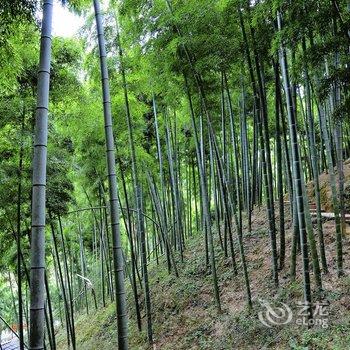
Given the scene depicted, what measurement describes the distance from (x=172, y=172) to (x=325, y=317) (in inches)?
179

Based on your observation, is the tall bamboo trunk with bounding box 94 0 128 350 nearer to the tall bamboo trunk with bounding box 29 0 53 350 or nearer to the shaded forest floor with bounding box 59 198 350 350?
the tall bamboo trunk with bounding box 29 0 53 350

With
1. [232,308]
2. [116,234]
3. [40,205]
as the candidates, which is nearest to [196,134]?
[232,308]

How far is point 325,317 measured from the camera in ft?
13.0

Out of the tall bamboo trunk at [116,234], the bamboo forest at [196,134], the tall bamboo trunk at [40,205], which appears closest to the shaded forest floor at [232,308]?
the bamboo forest at [196,134]

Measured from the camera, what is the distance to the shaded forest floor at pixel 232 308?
399cm

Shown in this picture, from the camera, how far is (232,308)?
17.6 feet

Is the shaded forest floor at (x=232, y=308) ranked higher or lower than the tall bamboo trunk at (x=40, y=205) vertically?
lower

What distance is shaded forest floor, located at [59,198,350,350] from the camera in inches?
157

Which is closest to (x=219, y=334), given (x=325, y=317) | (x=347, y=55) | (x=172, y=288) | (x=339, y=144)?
(x=325, y=317)

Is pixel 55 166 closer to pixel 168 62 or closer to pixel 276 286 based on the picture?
pixel 168 62

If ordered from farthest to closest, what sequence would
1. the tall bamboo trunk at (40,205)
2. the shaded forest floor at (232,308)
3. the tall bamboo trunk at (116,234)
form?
the shaded forest floor at (232,308)
the tall bamboo trunk at (116,234)
the tall bamboo trunk at (40,205)

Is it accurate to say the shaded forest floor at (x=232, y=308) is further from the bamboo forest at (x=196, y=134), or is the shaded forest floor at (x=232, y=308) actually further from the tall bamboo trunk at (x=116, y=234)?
the tall bamboo trunk at (x=116, y=234)

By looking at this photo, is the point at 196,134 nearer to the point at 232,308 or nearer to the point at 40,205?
the point at 232,308

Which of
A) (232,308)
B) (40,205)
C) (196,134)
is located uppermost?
(196,134)
